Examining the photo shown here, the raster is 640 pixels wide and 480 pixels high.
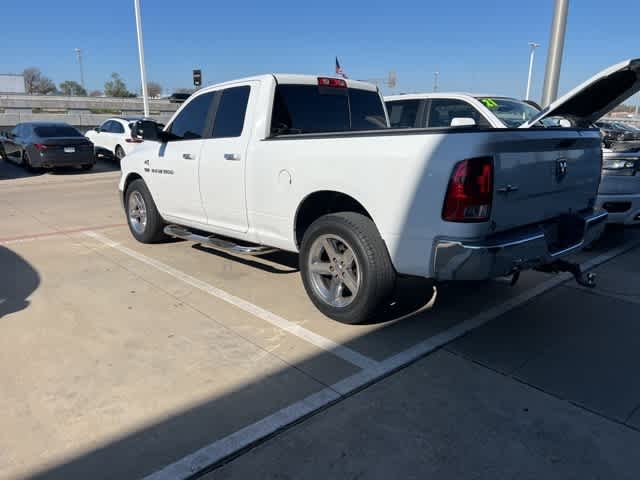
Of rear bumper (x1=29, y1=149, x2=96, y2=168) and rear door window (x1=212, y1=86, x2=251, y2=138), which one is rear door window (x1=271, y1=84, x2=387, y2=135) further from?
rear bumper (x1=29, y1=149, x2=96, y2=168)

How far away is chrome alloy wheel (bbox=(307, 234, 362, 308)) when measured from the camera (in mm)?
3938

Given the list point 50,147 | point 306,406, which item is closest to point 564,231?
point 306,406

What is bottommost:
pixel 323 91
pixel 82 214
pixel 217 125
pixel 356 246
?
pixel 82 214

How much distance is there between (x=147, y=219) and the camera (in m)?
6.44

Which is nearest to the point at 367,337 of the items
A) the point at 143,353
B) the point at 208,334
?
the point at 208,334

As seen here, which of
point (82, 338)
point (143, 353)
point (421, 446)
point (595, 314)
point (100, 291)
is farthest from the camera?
point (100, 291)

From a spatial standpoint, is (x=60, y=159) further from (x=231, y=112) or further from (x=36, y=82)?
(x=36, y=82)

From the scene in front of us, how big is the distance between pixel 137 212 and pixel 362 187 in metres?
4.18

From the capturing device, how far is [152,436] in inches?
106

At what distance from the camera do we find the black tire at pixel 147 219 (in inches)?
250

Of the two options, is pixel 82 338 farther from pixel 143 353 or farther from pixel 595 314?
pixel 595 314

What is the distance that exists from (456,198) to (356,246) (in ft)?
2.91

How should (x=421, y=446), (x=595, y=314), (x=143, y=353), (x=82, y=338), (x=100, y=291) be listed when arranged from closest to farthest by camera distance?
(x=421, y=446), (x=143, y=353), (x=82, y=338), (x=595, y=314), (x=100, y=291)

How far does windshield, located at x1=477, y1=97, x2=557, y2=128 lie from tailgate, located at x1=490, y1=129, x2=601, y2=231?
409 cm
